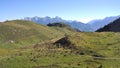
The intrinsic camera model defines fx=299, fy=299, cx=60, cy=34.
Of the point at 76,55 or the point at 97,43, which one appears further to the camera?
the point at 97,43

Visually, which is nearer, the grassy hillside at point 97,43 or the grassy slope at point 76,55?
the grassy slope at point 76,55

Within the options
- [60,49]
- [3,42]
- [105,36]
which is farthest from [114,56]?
[3,42]

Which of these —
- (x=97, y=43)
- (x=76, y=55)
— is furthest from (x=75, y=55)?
(x=97, y=43)

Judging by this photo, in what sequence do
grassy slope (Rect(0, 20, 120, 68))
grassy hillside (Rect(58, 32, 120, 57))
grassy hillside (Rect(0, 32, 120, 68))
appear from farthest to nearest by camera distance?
grassy hillside (Rect(58, 32, 120, 57)), grassy hillside (Rect(0, 32, 120, 68)), grassy slope (Rect(0, 20, 120, 68))

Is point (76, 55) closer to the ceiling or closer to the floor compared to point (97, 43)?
closer to the floor

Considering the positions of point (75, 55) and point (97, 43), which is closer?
point (75, 55)

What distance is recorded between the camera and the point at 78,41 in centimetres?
10450

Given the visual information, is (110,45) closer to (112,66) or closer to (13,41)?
(112,66)

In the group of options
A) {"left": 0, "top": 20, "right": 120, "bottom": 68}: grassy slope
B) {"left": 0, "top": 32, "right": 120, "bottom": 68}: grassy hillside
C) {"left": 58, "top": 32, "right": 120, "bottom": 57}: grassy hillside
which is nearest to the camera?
{"left": 0, "top": 20, "right": 120, "bottom": 68}: grassy slope

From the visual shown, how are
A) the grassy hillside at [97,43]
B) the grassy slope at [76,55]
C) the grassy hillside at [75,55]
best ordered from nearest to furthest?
the grassy slope at [76,55] < the grassy hillside at [75,55] < the grassy hillside at [97,43]

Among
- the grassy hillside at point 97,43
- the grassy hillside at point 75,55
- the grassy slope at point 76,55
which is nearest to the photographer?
the grassy slope at point 76,55

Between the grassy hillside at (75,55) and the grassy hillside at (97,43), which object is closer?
the grassy hillside at (75,55)

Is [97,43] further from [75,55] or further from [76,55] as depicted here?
[75,55]

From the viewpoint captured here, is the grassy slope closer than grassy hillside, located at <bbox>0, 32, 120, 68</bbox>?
Yes
